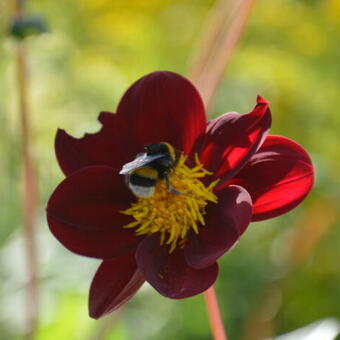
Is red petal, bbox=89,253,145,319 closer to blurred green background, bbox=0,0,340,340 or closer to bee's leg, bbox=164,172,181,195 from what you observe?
bee's leg, bbox=164,172,181,195

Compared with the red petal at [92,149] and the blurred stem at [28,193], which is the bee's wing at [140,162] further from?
the blurred stem at [28,193]

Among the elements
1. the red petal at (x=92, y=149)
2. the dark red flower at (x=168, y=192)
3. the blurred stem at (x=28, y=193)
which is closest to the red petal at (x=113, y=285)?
the dark red flower at (x=168, y=192)

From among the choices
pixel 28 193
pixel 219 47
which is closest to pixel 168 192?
pixel 28 193

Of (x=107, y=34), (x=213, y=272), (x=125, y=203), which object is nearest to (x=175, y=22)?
(x=107, y=34)

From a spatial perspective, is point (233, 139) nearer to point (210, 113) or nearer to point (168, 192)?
point (168, 192)

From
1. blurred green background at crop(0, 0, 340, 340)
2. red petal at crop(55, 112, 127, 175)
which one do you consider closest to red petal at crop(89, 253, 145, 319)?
red petal at crop(55, 112, 127, 175)
